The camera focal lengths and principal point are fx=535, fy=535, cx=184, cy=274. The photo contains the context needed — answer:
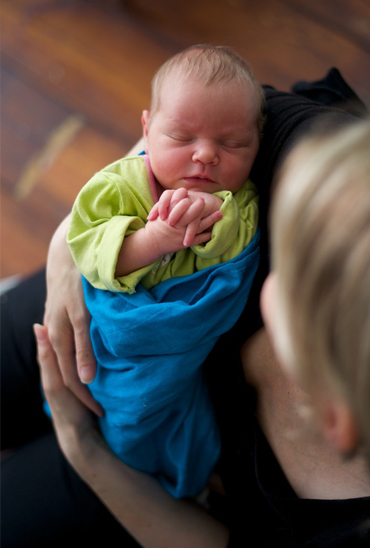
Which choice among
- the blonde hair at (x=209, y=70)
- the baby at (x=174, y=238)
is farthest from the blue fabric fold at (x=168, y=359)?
the blonde hair at (x=209, y=70)

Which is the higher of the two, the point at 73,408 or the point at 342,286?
the point at 342,286

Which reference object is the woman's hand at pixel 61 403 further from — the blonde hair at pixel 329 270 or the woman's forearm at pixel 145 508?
the blonde hair at pixel 329 270

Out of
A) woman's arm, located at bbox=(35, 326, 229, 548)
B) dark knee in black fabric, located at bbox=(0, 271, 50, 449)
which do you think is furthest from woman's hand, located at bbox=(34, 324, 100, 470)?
dark knee in black fabric, located at bbox=(0, 271, 50, 449)

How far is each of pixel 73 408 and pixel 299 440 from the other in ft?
1.31

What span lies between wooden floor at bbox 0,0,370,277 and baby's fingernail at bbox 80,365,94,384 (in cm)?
72

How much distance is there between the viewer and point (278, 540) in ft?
2.59

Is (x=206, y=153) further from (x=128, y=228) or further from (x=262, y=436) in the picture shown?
(x=262, y=436)

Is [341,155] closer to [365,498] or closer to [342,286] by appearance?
[342,286]

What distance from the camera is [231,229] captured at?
72cm

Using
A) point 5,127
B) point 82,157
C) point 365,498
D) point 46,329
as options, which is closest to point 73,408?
point 46,329

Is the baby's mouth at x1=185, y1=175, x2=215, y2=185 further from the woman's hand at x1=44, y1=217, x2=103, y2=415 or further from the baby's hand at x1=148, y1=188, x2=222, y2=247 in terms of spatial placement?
the woman's hand at x1=44, y1=217, x2=103, y2=415

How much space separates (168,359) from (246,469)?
225 millimetres

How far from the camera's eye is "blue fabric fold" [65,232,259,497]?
28.0 inches

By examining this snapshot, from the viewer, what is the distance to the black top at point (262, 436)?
2.29ft
